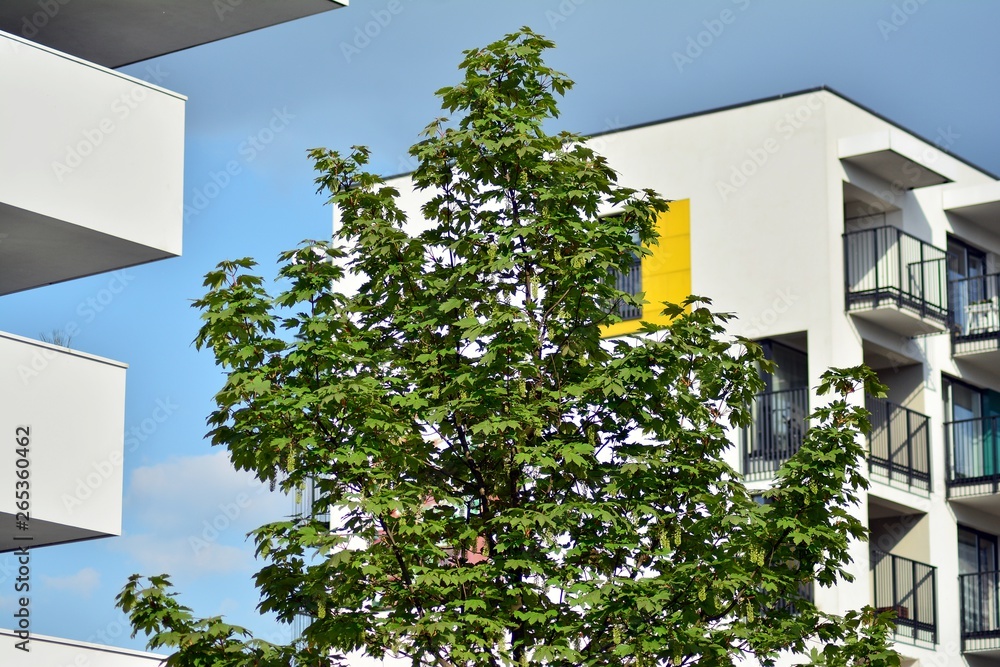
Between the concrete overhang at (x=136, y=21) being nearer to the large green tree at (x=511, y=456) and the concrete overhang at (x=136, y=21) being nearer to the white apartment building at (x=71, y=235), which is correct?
the white apartment building at (x=71, y=235)

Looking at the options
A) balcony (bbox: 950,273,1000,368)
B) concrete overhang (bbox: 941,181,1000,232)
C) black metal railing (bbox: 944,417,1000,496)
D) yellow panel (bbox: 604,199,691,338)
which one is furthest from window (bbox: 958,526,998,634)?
yellow panel (bbox: 604,199,691,338)

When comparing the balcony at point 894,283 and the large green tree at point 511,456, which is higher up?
the balcony at point 894,283

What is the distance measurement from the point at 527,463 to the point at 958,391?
2394 centimetres

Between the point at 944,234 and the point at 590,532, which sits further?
the point at 944,234

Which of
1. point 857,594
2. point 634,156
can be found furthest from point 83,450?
point 634,156

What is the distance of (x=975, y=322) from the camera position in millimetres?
38188

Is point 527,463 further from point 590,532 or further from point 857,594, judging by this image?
point 857,594

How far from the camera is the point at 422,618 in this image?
49.3 ft

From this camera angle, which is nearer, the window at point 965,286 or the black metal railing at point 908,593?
the black metal railing at point 908,593

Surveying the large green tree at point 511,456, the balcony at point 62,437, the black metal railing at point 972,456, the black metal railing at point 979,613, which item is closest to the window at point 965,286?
the black metal railing at point 972,456

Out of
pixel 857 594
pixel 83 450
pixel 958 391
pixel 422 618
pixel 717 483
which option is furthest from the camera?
pixel 958 391

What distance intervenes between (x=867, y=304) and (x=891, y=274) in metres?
1.08

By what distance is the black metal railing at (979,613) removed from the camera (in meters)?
35.3

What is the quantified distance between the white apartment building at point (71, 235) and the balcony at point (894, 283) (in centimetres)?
1904
